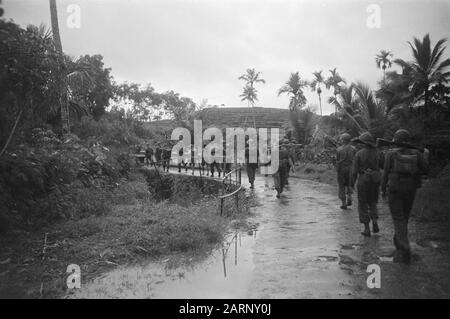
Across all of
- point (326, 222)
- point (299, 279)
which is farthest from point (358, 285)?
point (326, 222)

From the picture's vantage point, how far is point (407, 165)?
5547mm

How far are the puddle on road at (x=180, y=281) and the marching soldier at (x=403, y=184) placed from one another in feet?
7.14

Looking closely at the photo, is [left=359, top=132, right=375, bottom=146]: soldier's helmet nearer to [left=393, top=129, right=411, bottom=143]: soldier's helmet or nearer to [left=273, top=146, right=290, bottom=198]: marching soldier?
[left=393, top=129, right=411, bottom=143]: soldier's helmet

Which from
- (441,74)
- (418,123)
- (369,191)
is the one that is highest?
(441,74)

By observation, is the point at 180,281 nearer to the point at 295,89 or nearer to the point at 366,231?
the point at 366,231

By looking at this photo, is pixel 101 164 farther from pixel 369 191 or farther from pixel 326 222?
pixel 369 191

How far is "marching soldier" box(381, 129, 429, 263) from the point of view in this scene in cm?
552

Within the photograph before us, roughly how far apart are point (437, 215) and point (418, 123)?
23.3 ft

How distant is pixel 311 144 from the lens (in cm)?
2608

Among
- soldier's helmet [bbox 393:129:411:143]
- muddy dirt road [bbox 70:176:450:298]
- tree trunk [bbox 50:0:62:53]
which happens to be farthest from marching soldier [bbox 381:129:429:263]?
tree trunk [bbox 50:0:62:53]

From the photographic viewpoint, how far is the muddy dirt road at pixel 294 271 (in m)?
4.60

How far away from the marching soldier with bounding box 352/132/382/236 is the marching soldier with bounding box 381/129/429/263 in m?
1.39

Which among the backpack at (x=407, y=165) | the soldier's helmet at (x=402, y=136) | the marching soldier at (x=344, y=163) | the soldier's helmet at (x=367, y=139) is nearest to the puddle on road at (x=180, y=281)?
the backpack at (x=407, y=165)

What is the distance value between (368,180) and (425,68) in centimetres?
1236
